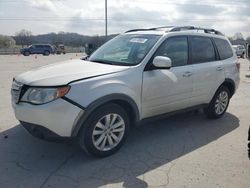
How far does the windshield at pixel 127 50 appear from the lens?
4.71 metres

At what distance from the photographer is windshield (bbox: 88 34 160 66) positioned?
4.71m

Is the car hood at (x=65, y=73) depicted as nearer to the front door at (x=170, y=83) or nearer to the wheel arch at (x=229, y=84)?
the front door at (x=170, y=83)

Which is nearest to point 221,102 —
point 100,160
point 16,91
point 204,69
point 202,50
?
point 204,69

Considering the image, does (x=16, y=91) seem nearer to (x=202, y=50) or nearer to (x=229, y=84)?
(x=202, y=50)

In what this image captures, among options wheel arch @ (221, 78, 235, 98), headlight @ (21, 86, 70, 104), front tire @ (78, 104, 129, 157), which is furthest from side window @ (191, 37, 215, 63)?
headlight @ (21, 86, 70, 104)

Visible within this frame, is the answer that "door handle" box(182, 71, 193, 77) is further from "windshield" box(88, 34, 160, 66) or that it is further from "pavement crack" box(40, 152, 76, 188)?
"pavement crack" box(40, 152, 76, 188)

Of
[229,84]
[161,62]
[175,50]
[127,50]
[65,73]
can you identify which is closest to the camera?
[65,73]

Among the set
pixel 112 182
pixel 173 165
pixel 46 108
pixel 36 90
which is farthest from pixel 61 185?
pixel 173 165

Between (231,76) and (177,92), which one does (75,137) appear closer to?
(177,92)

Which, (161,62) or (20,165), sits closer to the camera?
(20,165)

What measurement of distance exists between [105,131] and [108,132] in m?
0.06

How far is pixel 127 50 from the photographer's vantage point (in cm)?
500

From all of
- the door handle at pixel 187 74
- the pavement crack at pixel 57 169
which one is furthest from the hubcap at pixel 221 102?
the pavement crack at pixel 57 169

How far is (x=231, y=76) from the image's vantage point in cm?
621
